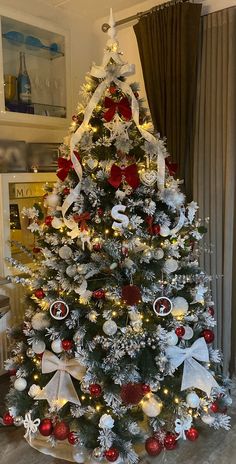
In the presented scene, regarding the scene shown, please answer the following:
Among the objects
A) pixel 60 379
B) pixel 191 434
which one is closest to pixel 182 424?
pixel 191 434

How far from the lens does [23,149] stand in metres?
2.53

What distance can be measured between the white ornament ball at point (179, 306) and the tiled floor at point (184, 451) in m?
0.63

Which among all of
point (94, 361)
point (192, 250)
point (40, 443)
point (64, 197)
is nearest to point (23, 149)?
point (64, 197)

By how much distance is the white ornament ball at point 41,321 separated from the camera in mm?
1796

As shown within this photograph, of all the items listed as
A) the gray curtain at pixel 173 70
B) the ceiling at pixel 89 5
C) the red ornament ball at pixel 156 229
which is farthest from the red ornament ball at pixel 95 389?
the ceiling at pixel 89 5

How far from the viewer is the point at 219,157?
7.15 feet

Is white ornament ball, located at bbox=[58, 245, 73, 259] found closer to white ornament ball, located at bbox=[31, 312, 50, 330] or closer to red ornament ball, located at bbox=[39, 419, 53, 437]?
white ornament ball, located at bbox=[31, 312, 50, 330]

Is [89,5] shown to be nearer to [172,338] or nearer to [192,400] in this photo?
[172,338]

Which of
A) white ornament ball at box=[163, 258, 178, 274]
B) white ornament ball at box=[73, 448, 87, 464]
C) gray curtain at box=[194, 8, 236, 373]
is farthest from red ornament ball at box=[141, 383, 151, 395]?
gray curtain at box=[194, 8, 236, 373]

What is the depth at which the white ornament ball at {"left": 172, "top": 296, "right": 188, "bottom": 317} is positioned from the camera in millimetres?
1741

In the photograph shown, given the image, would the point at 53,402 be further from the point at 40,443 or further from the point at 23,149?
the point at 23,149

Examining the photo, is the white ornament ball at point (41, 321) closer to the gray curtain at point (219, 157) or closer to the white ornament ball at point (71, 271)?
the white ornament ball at point (71, 271)

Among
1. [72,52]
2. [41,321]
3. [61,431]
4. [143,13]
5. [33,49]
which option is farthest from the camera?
[72,52]

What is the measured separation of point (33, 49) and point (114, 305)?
177 centimetres
